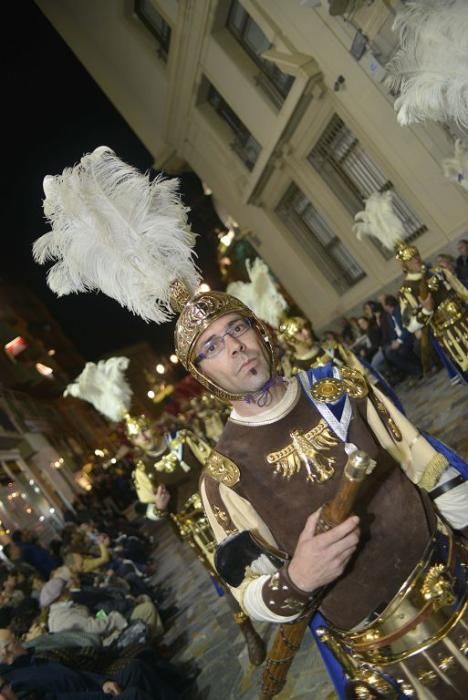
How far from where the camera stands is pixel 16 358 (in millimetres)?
38094

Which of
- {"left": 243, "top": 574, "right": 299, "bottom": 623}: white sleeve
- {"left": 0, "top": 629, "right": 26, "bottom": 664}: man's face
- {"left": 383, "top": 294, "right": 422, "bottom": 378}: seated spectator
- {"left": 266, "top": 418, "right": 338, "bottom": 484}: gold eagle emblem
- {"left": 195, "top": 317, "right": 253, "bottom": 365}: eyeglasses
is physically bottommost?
{"left": 383, "top": 294, "right": 422, "bottom": 378}: seated spectator

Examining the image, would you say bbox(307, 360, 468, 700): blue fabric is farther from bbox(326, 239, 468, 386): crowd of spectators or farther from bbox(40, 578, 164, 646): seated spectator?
bbox(326, 239, 468, 386): crowd of spectators

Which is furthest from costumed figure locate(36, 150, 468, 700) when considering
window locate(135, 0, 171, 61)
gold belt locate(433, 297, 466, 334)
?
window locate(135, 0, 171, 61)

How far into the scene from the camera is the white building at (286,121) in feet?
35.4

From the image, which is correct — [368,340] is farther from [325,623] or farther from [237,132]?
[325,623]

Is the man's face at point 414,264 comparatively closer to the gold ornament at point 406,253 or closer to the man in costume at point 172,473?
the gold ornament at point 406,253

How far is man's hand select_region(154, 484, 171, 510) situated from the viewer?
→ 20.3 ft

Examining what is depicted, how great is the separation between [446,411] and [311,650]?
4.23 meters

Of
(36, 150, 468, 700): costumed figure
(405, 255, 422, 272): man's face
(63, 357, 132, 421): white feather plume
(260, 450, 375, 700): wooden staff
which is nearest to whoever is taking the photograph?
(260, 450, 375, 700): wooden staff

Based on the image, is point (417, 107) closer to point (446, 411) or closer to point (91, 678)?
point (446, 411)

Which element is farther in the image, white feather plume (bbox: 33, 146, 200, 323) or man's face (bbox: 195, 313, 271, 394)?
white feather plume (bbox: 33, 146, 200, 323)

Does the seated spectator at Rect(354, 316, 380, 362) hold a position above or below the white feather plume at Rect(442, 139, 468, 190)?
below

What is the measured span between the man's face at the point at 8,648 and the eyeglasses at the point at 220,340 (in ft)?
11.9

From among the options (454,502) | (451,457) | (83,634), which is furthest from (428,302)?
(83,634)
